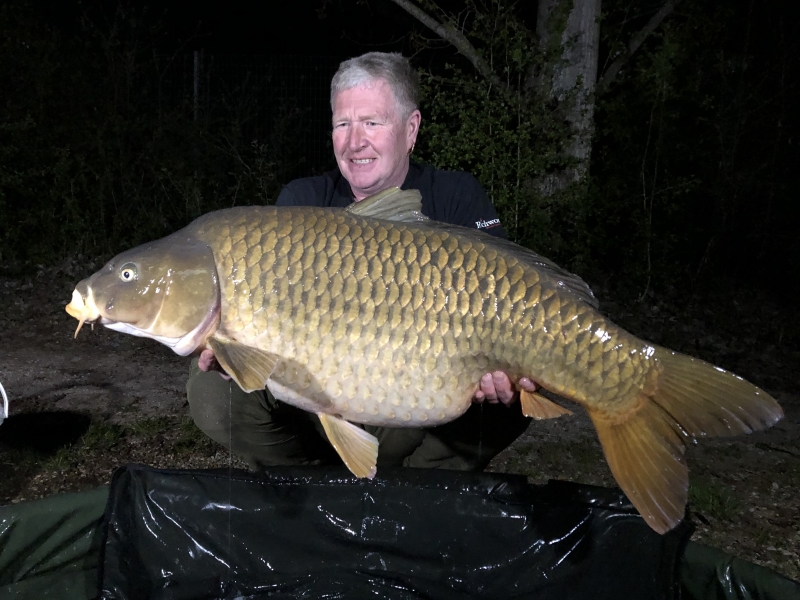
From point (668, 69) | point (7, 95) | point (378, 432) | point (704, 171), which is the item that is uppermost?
point (668, 69)

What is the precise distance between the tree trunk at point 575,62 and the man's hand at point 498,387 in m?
3.24

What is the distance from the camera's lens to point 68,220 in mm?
4836

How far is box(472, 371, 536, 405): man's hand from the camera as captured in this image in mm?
1375

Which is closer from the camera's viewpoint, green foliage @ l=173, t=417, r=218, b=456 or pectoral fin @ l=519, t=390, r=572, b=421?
pectoral fin @ l=519, t=390, r=572, b=421

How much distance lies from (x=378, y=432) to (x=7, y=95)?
4.42 m

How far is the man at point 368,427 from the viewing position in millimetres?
1856

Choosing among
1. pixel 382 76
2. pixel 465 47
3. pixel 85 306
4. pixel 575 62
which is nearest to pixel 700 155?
pixel 575 62

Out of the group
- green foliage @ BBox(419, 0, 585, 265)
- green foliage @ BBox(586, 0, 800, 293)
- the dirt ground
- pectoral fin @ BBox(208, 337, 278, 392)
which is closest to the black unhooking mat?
pectoral fin @ BBox(208, 337, 278, 392)

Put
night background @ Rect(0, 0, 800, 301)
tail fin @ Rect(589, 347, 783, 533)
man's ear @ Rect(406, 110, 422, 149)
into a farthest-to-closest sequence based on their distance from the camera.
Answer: night background @ Rect(0, 0, 800, 301) < man's ear @ Rect(406, 110, 422, 149) < tail fin @ Rect(589, 347, 783, 533)

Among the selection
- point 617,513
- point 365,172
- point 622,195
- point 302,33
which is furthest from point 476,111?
point 302,33

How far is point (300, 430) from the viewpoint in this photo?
76.6 inches

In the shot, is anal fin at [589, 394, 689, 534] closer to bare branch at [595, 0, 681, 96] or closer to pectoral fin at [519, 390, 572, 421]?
pectoral fin at [519, 390, 572, 421]

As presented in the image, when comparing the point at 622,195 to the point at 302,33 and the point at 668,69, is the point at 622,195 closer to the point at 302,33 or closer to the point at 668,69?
the point at 668,69

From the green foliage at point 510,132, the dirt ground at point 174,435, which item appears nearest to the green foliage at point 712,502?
the dirt ground at point 174,435
